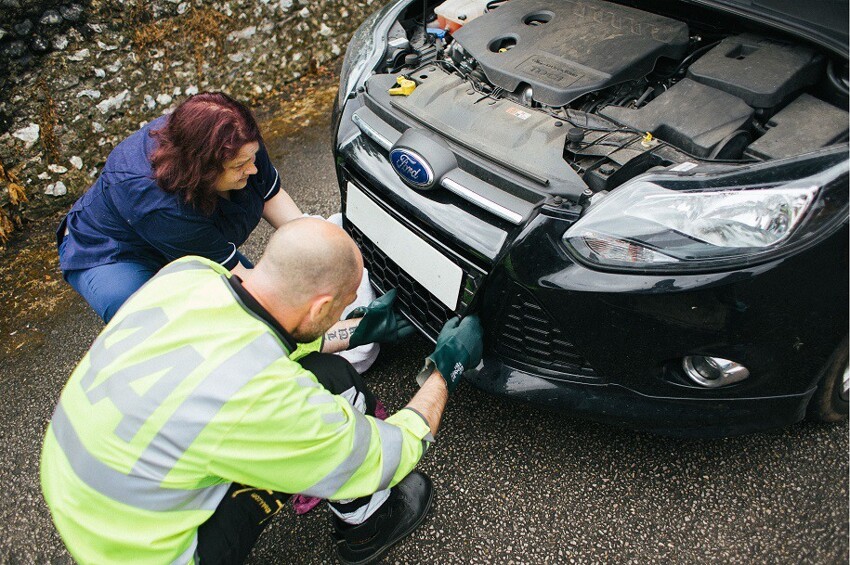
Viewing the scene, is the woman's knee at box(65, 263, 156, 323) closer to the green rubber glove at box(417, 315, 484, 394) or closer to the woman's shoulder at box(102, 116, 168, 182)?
the woman's shoulder at box(102, 116, 168, 182)

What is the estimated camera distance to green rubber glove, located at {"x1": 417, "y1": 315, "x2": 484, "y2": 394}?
5.65 feet

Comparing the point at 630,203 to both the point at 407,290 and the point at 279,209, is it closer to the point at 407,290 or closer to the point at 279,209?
the point at 407,290

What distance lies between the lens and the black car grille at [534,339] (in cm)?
167

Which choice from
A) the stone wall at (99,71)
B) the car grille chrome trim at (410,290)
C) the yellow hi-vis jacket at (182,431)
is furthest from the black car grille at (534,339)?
the stone wall at (99,71)

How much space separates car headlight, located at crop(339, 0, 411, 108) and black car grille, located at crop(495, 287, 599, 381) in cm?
101

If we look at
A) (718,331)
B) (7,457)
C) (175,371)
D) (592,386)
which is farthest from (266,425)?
(7,457)

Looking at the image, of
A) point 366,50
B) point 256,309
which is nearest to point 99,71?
point 366,50

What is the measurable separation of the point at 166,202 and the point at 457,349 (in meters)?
0.94

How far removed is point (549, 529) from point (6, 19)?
2.98 meters

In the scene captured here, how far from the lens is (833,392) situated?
1.74m

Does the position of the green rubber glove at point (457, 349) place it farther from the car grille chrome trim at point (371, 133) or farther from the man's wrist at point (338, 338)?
the car grille chrome trim at point (371, 133)

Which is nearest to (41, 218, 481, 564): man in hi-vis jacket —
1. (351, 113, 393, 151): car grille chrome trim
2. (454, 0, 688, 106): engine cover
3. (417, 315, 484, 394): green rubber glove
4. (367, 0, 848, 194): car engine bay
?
(417, 315, 484, 394): green rubber glove

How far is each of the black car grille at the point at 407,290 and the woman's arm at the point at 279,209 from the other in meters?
0.32

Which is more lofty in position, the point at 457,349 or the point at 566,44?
the point at 566,44
